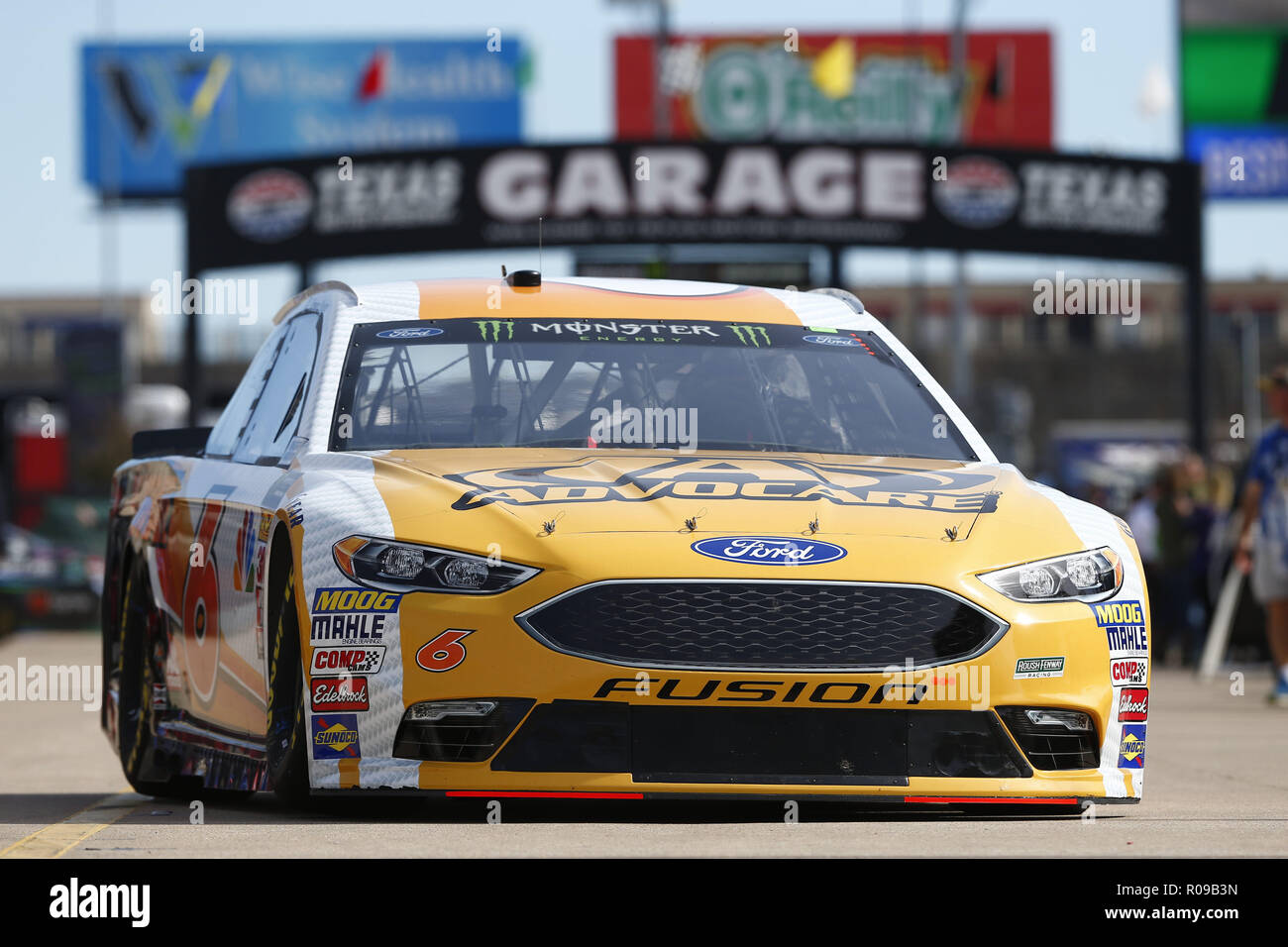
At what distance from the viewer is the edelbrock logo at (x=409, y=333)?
6914 mm

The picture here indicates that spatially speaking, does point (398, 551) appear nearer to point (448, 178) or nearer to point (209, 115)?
point (448, 178)

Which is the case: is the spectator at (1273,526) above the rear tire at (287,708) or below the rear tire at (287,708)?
below

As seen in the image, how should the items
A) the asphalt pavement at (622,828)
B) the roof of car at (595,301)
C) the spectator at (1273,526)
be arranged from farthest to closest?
1. the spectator at (1273,526)
2. the roof of car at (595,301)
3. the asphalt pavement at (622,828)

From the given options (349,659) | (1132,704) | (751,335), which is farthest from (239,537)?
(1132,704)

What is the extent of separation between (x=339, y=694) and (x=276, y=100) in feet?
206

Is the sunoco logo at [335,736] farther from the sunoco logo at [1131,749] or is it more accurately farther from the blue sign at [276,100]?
the blue sign at [276,100]

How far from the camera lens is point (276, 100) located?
66.4 m

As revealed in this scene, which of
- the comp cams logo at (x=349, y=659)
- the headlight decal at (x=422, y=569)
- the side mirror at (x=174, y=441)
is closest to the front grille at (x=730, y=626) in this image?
the headlight decal at (x=422, y=569)

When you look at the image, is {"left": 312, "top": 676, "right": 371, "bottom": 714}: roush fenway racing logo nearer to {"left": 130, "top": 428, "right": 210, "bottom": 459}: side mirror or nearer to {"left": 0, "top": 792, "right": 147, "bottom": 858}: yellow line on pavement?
{"left": 0, "top": 792, "right": 147, "bottom": 858}: yellow line on pavement

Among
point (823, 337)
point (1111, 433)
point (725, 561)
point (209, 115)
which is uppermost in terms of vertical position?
point (209, 115)

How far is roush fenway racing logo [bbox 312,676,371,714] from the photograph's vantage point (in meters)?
5.56
